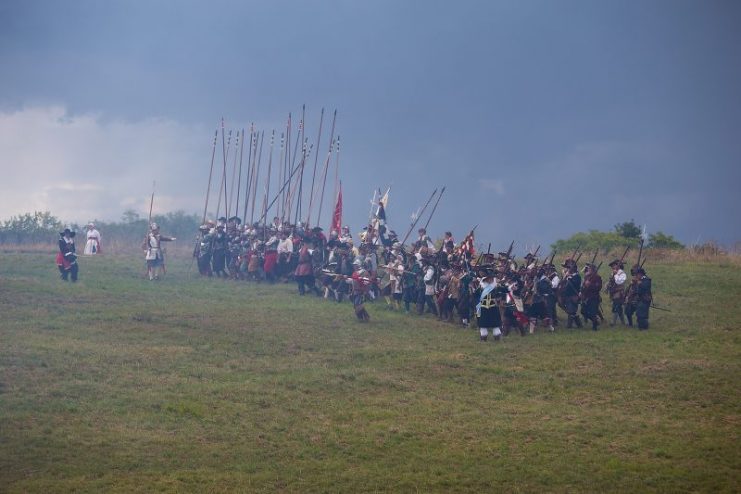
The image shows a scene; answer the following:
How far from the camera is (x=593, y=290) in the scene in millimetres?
26562

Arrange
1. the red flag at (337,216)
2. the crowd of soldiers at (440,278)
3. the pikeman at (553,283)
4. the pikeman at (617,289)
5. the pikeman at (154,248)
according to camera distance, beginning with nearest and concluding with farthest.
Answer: the crowd of soldiers at (440,278) < the pikeman at (617,289) < the pikeman at (553,283) < the pikeman at (154,248) < the red flag at (337,216)

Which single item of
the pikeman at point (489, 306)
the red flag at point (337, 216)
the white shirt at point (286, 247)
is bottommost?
the pikeman at point (489, 306)

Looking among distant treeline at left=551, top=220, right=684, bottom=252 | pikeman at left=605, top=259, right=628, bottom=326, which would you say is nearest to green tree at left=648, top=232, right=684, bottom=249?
distant treeline at left=551, top=220, right=684, bottom=252

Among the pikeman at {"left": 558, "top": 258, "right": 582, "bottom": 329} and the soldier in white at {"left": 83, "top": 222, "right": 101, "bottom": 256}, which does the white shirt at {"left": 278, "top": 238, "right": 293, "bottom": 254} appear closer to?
the pikeman at {"left": 558, "top": 258, "right": 582, "bottom": 329}

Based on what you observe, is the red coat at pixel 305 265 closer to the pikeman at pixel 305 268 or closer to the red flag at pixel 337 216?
the pikeman at pixel 305 268

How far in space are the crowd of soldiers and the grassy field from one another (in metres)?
0.94

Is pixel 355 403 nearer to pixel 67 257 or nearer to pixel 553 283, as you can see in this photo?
pixel 553 283

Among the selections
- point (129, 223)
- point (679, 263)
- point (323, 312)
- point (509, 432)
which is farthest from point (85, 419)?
point (129, 223)

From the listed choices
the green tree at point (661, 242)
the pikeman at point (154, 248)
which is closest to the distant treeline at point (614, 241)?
the green tree at point (661, 242)

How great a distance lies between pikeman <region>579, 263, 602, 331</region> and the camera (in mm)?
26500

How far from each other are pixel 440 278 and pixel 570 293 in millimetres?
3999

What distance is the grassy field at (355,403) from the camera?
16031 millimetres

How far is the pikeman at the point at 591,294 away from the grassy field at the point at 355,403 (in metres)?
0.90

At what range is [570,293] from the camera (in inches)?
1063
